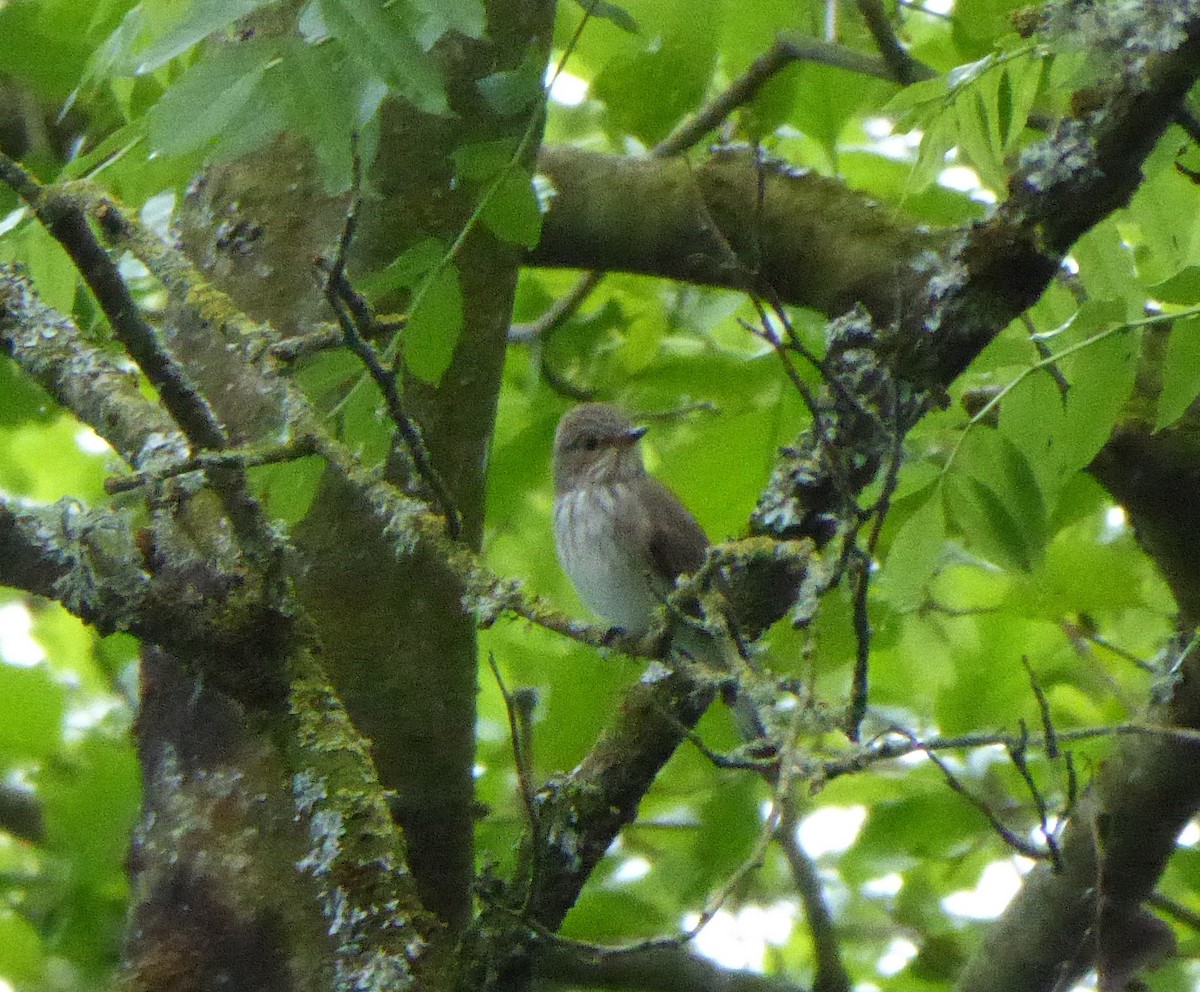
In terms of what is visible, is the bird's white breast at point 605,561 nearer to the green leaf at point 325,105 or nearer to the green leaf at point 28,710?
the green leaf at point 28,710

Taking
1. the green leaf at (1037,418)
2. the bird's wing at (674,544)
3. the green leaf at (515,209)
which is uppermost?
the bird's wing at (674,544)

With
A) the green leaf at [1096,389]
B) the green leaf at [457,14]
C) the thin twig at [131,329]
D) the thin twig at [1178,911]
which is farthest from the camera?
the thin twig at [1178,911]

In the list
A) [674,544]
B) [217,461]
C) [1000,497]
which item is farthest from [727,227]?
[217,461]

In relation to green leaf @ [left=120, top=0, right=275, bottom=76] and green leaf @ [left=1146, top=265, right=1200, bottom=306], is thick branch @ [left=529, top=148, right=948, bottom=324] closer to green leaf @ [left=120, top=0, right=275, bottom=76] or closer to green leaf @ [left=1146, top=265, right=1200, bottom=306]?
green leaf @ [left=1146, top=265, right=1200, bottom=306]

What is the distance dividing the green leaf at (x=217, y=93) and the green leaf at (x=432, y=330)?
1.72 ft

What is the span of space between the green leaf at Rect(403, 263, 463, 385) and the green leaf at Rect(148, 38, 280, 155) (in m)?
0.52

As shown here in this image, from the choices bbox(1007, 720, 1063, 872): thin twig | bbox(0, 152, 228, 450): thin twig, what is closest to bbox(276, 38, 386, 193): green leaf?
Result: bbox(0, 152, 228, 450): thin twig

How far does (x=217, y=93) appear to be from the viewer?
77.5 inches

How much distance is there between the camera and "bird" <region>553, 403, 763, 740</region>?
4.76m

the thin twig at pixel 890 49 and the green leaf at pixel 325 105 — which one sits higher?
the thin twig at pixel 890 49

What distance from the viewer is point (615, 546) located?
4801 mm

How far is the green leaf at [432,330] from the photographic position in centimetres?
242

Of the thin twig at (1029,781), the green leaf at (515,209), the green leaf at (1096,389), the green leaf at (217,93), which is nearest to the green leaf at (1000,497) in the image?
the green leaf at (1096,389)

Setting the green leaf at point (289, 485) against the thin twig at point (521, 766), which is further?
the green leaf at point (289, 485)
